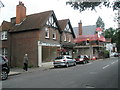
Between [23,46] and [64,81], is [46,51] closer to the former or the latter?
[23,46]

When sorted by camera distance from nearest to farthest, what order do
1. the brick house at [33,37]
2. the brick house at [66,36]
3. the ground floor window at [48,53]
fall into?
the brick house at [33,37], the ground floor window at [48,53], the brick house at [66,36]

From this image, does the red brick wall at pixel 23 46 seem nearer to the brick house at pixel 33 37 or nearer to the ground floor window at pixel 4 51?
the brick house at pixel 33 37

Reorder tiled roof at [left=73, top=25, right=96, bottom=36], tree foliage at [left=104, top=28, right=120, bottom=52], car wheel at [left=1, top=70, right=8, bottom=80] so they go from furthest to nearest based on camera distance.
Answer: tiled roof at [left=73, top=25, right=96, bottom=36]
tree foliage at [left=104, top=28, right=120, bottom=52]
car wheel at [left=1, top=70, right=8, bottom=80]

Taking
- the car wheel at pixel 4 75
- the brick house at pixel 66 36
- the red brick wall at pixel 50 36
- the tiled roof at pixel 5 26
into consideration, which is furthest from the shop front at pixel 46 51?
the car wheel at pixel 4 75

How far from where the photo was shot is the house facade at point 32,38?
998 inches

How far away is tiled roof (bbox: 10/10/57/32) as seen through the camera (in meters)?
25.8

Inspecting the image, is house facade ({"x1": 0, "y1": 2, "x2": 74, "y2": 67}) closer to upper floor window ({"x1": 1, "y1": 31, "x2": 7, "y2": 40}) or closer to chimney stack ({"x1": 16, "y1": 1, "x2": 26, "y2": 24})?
chimney stack ({"x1": 16, "y1": 1, "x2": 26, "y2": 24})

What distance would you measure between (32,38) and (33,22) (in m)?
2.86

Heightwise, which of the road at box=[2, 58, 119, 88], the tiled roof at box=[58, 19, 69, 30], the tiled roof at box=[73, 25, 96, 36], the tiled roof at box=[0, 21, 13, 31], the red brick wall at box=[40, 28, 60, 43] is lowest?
the road at box=[2, 58, 119, 88]

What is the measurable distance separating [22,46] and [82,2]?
18.1 meters

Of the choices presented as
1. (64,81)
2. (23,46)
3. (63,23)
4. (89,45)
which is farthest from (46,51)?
(89,45)

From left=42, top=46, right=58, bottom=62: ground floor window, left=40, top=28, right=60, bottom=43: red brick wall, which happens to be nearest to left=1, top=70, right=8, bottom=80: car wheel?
left=40, top=28, right=60, bottom=43: red brick wall

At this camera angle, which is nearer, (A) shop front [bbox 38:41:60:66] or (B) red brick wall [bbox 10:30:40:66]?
(A) shop front [bbox 38:41:60:66]

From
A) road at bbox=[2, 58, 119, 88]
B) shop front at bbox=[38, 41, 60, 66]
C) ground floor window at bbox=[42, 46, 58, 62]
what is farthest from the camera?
ground floor window at bbox=[42, 46, 58, 62]
